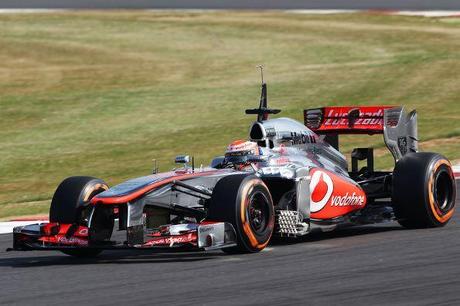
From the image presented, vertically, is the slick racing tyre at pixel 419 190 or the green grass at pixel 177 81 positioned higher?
the green grass at pixel 177 81

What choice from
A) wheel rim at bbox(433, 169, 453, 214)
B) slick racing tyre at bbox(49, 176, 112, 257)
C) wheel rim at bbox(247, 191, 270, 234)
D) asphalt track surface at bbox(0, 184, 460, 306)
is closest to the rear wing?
wheel rim at bbox(433, 169, 453, 214)

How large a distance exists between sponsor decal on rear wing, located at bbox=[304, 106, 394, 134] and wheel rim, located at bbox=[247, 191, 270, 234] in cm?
256

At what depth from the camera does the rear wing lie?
1335 centimetres

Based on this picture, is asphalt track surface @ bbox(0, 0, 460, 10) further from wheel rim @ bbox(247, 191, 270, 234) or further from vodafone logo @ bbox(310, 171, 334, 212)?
wheel rim @ bbox(247, 191, 270, 234)

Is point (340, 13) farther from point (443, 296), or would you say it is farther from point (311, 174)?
point (443, 296)

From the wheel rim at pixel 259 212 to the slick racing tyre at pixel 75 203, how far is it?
1.69 metres

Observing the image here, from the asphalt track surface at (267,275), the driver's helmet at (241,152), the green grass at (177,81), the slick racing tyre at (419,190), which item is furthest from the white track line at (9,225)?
the slick racing tyre at (419,190)

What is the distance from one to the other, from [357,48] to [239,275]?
86.2 ft

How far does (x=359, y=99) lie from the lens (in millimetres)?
28188

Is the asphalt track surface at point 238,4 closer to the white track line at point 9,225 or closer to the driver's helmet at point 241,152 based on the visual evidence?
the white track line at point 9,225

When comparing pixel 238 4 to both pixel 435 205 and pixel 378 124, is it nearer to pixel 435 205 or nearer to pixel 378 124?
pixel 378 124

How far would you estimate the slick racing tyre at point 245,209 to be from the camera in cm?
1083

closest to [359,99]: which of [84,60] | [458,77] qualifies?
[458,77]

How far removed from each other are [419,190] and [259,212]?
209 centimetres
